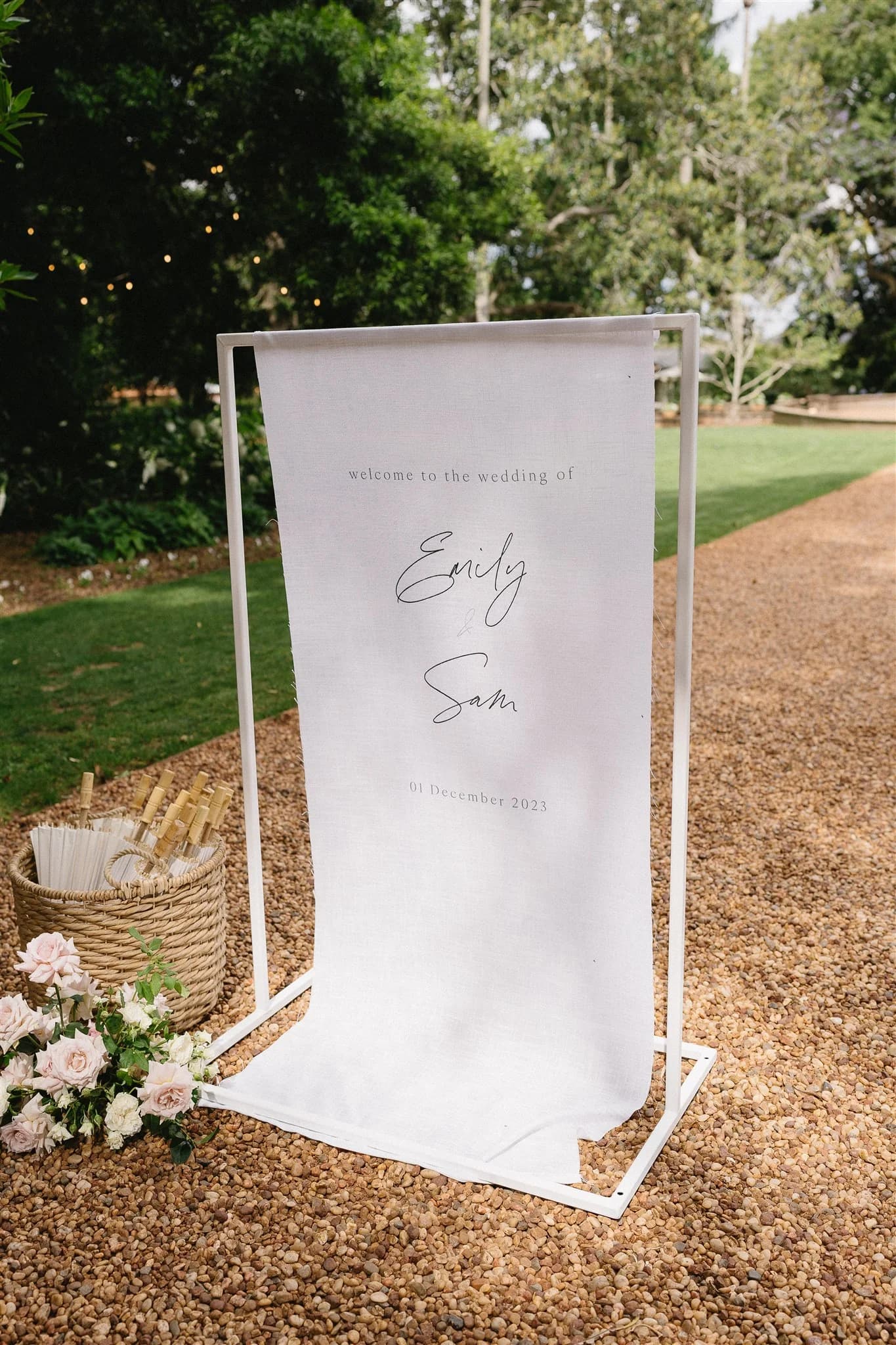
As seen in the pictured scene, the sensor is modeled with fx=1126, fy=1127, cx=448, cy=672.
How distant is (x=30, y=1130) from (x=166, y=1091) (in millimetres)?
320

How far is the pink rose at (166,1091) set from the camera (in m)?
2.64

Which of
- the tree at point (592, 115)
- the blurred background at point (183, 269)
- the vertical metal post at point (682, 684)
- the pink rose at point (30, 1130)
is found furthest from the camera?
the tree at point (592, 115)

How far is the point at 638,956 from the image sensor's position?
102 inches

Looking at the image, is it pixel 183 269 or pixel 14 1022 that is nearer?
pixel 14 1022

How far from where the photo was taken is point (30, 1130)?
2.61 m

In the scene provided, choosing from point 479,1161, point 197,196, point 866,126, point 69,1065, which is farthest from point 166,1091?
point 866,126

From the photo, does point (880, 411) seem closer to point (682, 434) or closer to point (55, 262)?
point (55, 262)

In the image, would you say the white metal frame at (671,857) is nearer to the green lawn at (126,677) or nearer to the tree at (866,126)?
the green lawn at (126,677)

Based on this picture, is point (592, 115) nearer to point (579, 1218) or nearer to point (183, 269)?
point (183, 269)

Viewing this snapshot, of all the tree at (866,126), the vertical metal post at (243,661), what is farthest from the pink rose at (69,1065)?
the tree at (866,126)

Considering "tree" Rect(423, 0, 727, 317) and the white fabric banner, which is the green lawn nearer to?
the white fabric banner

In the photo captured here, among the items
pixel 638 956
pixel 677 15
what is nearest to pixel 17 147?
pixel 638 956

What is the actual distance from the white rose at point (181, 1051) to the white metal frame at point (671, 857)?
156 mm

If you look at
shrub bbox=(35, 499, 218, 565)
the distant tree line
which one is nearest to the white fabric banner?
the distant tree line
